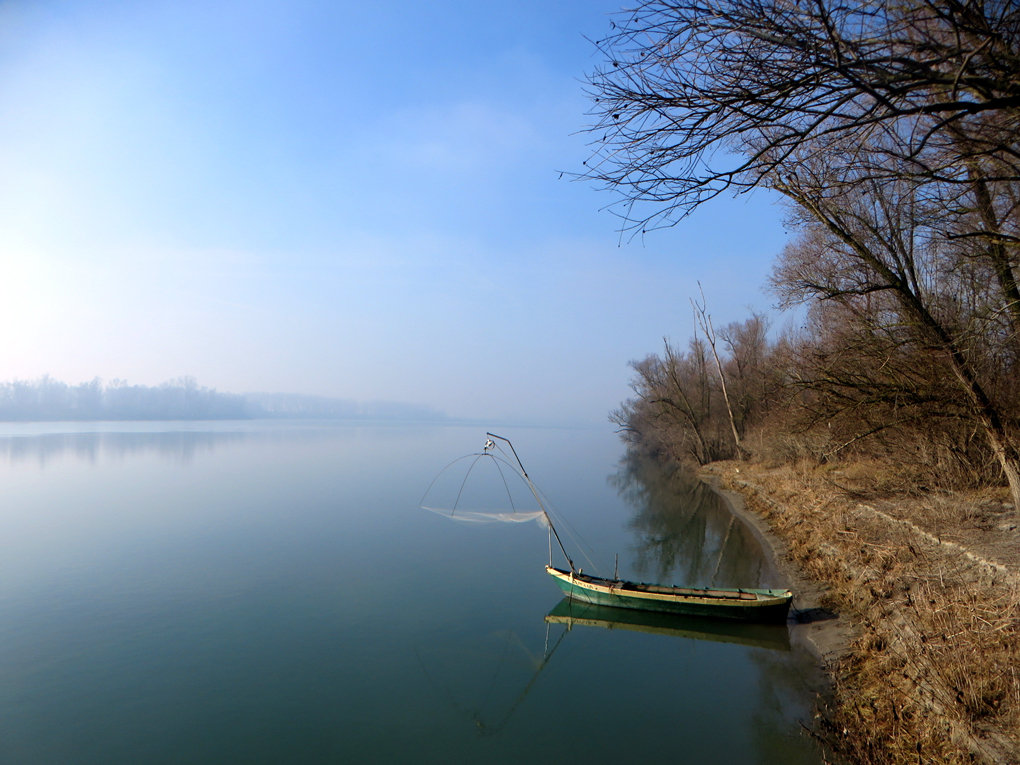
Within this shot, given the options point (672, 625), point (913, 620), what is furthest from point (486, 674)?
point (913, 620)

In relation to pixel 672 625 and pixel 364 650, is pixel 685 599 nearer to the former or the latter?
pixel 672 625

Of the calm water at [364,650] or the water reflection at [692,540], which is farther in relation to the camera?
the water reflection at [692,540]

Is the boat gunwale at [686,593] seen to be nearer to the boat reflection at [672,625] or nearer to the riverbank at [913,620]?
the boat reflection at [672,625]

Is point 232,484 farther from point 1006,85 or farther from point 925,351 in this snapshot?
point 1006,85

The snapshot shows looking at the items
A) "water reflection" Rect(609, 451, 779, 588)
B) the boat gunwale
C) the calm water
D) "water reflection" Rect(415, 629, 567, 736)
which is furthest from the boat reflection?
"water reflection" Rect(609, 451, 779, 588)

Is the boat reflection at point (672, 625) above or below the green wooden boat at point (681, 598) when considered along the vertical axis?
below

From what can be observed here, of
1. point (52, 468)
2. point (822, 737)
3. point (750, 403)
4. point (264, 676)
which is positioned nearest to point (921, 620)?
point (822, 737)

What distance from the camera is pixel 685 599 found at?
39.0ft

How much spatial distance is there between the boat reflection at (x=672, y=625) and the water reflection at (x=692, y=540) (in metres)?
3.05

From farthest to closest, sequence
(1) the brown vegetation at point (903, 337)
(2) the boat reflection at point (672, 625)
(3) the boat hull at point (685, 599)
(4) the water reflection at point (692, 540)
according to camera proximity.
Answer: (4) the water reflection at point (692, 540) < (3) the boat hull at point (685, 599) < (2) the boat reflection at point (672, 625) < (1) the brown vegetation at point (903, 337)

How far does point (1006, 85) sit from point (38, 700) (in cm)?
1399

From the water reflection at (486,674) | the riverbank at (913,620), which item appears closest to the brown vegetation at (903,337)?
the riverbank at (913,620)

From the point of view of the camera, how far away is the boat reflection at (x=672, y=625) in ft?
37.2

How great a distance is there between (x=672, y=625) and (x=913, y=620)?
4864 mm
